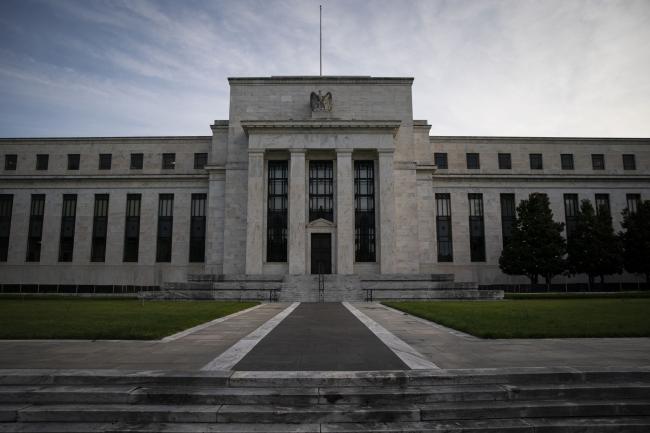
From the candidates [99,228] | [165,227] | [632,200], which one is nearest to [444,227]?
[632,200]

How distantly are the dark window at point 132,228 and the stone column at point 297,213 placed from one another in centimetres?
2008

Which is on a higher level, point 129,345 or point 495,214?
point 495,214

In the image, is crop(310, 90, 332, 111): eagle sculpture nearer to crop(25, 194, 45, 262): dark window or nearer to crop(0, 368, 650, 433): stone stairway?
crop(25, 194, 45, 262): dark window

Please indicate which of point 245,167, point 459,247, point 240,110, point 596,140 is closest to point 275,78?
point 240,110

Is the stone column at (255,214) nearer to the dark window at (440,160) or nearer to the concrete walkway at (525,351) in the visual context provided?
the dark window at (440,160)

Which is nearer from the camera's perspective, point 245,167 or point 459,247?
point 245,167

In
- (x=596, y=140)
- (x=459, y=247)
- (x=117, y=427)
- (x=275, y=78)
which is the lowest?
(x=117, y=427)

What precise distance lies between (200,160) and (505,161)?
3632 centimetres

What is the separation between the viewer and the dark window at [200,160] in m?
53.2

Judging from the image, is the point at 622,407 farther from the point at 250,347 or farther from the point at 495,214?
the point at 495,214

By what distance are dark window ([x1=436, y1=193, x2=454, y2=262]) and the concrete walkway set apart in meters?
38.0

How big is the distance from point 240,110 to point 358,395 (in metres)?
44.8

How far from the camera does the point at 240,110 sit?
48.6 meters

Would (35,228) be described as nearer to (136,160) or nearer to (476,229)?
(136,160)
